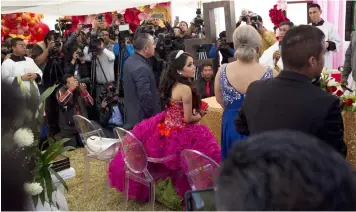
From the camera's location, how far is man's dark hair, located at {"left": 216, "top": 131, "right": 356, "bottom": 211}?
2.07ft

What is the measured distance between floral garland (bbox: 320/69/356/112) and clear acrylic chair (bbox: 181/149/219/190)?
97 centimetres

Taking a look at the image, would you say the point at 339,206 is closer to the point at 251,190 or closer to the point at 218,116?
the point at 251,190

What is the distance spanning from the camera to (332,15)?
5.62 metres

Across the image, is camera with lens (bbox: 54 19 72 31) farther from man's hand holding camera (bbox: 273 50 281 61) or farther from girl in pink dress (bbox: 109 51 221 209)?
girl in pink dress (bbox: 109 51 221 209)

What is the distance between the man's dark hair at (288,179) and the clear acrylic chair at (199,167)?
1584 mm

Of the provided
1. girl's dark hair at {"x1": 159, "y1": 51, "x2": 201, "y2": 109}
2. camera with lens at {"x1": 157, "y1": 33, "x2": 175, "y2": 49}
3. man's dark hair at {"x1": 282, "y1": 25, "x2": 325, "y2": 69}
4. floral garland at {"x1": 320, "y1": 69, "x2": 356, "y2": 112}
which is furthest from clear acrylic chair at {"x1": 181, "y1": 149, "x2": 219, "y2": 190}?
camera with lens at {"x1": 157, "y1": 33, "x2": 175, "y2": 49}

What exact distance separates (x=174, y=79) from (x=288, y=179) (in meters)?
2.35

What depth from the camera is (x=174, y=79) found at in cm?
296

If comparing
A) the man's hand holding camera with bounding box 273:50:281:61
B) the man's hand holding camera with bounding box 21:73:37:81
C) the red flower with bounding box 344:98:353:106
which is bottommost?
the red flower with bounding box 344:98:353:106

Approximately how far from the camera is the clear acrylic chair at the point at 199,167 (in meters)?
2.27

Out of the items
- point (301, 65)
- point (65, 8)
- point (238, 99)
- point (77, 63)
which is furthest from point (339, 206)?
point (65, 8)

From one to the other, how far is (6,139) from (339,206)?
796 millimetres

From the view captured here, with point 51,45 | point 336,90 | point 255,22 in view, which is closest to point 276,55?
point 255,22

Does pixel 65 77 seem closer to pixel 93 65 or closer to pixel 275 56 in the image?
pixel 93 65
